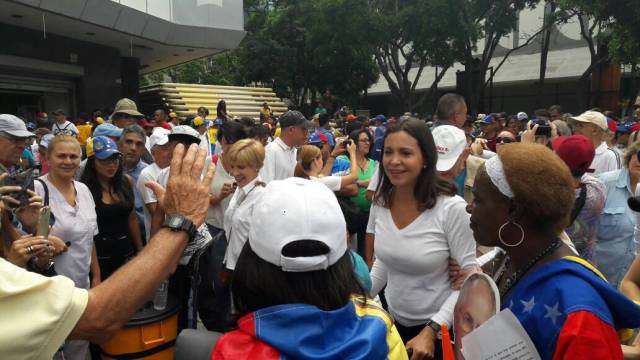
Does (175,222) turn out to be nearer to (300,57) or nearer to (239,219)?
(239,219)

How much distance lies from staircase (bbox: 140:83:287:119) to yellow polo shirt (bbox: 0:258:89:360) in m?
19.1

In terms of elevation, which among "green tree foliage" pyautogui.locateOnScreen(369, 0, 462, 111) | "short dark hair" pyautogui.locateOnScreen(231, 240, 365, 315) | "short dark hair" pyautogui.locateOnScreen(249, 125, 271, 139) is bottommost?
"short dark hair" pyautogui.locateOnScreen(231, 240, 365, 315)

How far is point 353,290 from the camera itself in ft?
5.12

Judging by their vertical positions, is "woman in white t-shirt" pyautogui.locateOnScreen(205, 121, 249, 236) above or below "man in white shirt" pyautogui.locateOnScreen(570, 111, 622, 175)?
below

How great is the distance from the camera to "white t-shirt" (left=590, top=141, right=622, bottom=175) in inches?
202

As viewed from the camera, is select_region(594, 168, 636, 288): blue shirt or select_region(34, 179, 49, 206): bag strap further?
select_region(594, 168, 636, 288): blue shirt

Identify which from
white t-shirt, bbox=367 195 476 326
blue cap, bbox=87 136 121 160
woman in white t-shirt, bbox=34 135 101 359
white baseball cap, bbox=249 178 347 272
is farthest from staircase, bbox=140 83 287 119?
white baseball cap, bbox=249 178 347 272

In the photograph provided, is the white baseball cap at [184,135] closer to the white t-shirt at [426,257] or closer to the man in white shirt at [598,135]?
the white t-shirt at [426,257]

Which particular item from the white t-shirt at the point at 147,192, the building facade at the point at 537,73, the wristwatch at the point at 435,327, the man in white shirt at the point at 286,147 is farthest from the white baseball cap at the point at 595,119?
the building facade at the point at 537,73

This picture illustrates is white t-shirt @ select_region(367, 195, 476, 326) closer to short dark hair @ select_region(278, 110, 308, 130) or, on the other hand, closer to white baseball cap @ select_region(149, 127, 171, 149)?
white baseball cap @ select_region(149, 127, 171, 149)

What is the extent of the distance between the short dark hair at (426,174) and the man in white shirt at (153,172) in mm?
2602

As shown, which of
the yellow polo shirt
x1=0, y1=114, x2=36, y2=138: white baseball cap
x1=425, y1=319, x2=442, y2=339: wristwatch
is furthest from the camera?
x1=0, y1=114, x2=36, y2=138: white baseball cap

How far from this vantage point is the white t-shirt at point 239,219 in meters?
3.34

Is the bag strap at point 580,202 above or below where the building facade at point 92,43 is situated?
below
